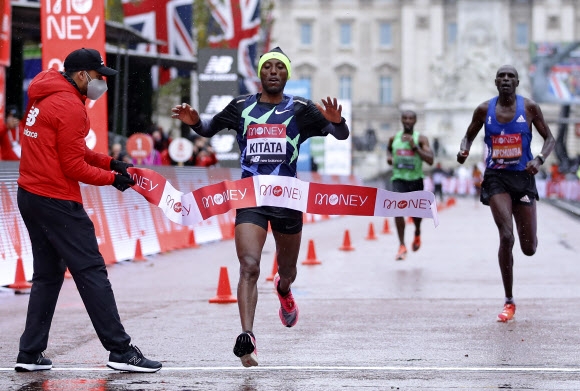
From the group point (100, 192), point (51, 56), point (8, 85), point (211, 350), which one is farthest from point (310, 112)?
point (8, 85)

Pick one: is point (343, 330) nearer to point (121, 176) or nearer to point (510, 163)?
point (510, 163)

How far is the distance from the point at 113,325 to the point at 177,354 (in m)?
1.01

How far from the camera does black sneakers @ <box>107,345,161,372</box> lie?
25.2ft

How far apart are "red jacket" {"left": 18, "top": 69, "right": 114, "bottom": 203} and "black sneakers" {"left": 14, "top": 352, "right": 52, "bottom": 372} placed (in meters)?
0.99

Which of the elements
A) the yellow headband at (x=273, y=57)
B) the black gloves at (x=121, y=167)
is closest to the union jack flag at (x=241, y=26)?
the yellow headband at (x=273, y=57)

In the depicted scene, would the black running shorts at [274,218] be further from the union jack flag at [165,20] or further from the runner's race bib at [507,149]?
the union jack flag at [165,20]

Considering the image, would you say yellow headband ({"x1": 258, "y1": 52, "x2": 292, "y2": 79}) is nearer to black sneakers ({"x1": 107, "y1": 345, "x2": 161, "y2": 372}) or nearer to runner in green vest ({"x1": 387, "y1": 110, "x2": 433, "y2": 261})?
black sneakers ({"x1": 107, "y1": 345, "x2": 161, "y2": 372})

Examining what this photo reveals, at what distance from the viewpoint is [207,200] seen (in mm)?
8664

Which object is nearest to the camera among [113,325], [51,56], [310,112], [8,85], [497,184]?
[113,325]

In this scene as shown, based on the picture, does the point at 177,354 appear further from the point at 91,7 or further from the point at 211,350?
the point at 91,7

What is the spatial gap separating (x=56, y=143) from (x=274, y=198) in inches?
59.4

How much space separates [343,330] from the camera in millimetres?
10000

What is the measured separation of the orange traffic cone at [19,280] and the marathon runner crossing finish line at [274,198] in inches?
213

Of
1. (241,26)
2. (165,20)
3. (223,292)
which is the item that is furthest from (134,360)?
(241,26)
